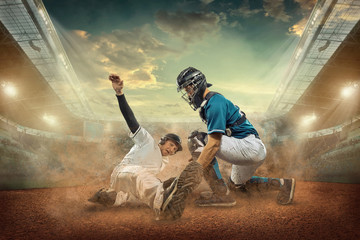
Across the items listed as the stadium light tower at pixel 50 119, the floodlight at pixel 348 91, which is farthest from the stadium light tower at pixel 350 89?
the stadium light tower at pixel 50 119

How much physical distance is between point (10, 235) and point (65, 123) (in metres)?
9.49

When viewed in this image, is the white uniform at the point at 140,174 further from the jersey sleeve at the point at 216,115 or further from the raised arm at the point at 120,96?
the jersey sleeve at the point at 216,115

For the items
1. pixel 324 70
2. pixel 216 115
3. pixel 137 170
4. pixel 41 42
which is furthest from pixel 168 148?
pixel 324 70

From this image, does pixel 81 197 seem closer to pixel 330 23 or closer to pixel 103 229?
pixel 103 229

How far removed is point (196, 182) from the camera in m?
2.28

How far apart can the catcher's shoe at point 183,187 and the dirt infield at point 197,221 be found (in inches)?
12.1

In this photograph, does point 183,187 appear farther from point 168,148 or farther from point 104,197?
point 104,197

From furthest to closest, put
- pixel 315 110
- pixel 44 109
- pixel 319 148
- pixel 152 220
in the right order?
pixel 315 110 → pixel 44 109 → pixel 319 148 → pixel 152 220

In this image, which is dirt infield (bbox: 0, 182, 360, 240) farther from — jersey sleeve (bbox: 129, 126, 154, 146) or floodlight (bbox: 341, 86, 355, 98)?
floodlight (bbox: 341, 86, 355, 98)

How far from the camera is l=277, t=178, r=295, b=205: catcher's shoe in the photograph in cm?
322

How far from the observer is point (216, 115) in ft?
8.05

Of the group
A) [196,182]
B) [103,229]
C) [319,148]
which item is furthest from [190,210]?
[319,148]

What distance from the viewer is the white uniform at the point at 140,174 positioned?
292 centimetres

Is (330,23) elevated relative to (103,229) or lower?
elevated
